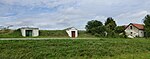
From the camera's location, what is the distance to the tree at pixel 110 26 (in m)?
53.2

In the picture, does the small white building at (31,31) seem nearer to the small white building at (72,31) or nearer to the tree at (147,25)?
the small white building at (72,31)

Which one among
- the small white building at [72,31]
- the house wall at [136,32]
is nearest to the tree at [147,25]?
the house wall at [136,32]

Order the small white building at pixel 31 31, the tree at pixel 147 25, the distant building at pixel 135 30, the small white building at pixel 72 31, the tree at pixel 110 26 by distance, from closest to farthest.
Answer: the small white building at pixel 31 31 → the tree at pixel 110 26 → the small white building at pixel 72 31 → the tree at pixel 147 25 → the distant building at pixel 135 30

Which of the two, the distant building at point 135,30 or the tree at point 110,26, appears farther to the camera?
the distant building at point 135,30

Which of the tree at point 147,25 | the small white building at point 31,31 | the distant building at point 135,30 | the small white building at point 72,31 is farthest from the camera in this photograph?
the distant building at point 135,30

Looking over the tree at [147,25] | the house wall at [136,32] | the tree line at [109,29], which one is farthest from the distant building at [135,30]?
the tree at [147,25]

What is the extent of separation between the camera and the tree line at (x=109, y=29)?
53.3 m

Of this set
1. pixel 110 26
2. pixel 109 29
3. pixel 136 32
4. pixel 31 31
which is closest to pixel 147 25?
pixel 136 32

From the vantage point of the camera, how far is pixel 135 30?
6844 centimetres

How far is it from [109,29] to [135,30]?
16781 mm

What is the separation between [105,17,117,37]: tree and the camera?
53.2 metres

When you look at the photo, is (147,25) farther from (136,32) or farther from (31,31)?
(31,31)

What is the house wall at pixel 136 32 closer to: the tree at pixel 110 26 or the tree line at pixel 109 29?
the tree line at pixel 109 29

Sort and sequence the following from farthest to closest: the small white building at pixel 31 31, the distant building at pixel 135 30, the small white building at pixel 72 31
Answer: the distant building at pixel 135 30, the small white building at pixel 72 31, the small white building at pixel 31 31
